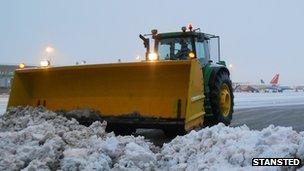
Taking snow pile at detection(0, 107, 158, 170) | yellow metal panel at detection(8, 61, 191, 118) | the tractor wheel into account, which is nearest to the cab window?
the tractor wheel

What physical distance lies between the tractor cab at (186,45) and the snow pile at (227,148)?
4.11 metres

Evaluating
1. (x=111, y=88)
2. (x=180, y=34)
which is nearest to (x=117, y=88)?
(x=111, y=88)

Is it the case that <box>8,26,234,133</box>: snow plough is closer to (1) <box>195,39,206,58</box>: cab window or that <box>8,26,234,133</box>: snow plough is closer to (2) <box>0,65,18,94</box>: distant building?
(1) <box>195,39,206,58</box>: cab window

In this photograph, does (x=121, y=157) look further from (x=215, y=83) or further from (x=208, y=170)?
(x=215, y=83)

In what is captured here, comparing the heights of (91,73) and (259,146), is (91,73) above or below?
above

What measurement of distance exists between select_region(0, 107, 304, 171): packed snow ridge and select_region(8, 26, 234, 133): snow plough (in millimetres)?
1897

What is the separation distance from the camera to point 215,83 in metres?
9.23

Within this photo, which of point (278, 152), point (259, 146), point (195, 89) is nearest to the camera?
point (278, 152)

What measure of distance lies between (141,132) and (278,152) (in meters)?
5.91

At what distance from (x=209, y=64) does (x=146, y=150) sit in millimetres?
4450

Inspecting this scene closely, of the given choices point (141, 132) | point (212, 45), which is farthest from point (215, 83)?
point (141, 132)

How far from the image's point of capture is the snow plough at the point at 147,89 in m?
7.95

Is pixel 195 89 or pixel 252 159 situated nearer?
pixel 252 159

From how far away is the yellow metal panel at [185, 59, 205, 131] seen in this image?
7.50m
